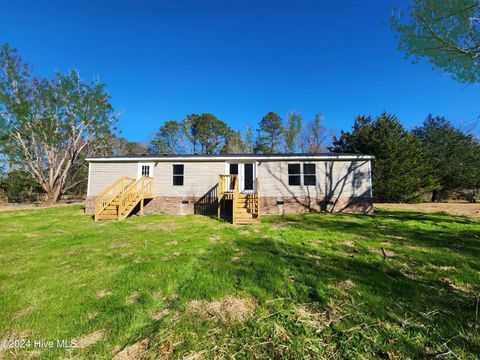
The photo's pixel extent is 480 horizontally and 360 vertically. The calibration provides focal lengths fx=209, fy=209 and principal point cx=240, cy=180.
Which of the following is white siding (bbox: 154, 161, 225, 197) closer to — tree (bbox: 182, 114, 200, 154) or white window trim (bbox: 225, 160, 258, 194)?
white window trim (bbox: 225, 160, 258, 194)

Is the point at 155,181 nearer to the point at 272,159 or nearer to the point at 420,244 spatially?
the point at 272,159

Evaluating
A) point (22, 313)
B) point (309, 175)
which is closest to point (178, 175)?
point (309, 175)

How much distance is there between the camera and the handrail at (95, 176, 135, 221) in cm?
966

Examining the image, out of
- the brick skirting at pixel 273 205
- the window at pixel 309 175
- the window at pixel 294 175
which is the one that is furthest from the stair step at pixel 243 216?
the window at pixel 309 175

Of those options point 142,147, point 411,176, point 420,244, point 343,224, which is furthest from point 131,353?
point 142,147

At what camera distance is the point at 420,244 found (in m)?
5.48

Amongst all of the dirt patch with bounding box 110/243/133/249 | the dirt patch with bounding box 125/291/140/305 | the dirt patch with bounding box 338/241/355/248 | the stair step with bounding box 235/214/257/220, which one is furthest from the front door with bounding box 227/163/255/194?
the dirt patch with bounding box 125/291/140/305

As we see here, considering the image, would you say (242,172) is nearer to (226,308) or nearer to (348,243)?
(348,243)

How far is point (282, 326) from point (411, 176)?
21137mm

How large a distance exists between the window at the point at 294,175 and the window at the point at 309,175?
0.33 metres

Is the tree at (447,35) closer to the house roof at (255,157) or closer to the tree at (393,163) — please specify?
the house roof at (255,157)

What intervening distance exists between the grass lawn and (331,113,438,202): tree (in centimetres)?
1353

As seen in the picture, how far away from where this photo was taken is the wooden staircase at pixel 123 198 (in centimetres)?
970

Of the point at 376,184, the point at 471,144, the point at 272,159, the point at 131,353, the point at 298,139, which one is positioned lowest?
the point at 131,353
